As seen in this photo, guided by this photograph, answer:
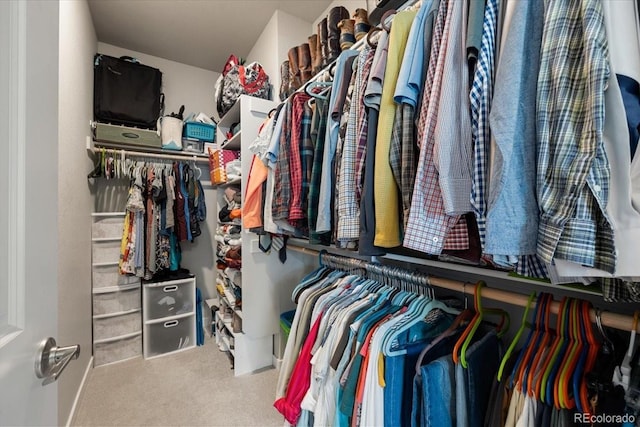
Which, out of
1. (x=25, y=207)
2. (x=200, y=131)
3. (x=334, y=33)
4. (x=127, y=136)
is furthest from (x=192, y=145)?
(x=25, y=207)

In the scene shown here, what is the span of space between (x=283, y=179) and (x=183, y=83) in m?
2.34

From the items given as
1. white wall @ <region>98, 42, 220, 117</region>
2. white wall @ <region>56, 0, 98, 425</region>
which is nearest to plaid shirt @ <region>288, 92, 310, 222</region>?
white wall @ <region>56, 0, 98, 425</region>

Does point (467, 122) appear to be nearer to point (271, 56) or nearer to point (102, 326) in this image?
point (271, 56)

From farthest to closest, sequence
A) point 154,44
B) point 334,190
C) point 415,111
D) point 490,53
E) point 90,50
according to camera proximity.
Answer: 1. point 154,44
2. point 90,50
3. point 334,190
4. point 415,111
5. point 490,53

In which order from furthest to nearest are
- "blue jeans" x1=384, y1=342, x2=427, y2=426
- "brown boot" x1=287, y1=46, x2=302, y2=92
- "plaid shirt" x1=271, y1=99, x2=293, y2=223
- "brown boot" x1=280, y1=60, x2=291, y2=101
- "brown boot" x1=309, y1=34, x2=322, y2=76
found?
"brown boot" x1=280, y1=60, x2=291, y2=101
"brown boot" x1=287, y1=46, x2=302, y2=92
"brown boot" x1=309, y1=34, x2=322, y2=76
"plaid shirt" x1=271, y1=99, x2=293, y2=223
"blue jeans" x1=384, y1=342, x2=427, y2=426

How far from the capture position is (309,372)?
1.03m

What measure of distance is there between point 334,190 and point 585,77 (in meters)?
0.65

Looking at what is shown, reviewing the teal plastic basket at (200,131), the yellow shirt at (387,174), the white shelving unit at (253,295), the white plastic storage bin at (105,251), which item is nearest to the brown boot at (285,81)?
the white shelving unit at (253,295)

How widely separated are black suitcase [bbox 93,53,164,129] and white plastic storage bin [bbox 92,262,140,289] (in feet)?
3.97

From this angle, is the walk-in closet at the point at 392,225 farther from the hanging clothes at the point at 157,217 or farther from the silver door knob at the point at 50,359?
the hanging clothes at the point at 157,217

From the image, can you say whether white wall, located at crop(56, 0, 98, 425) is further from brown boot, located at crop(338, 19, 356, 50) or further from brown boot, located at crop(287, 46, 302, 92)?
brown boot, located at crop(338, 19, 356, 50)

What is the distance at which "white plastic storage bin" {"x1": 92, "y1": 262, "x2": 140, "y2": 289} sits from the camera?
2.05 m

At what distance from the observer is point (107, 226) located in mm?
2113

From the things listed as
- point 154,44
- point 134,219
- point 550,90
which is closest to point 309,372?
point 550,90
